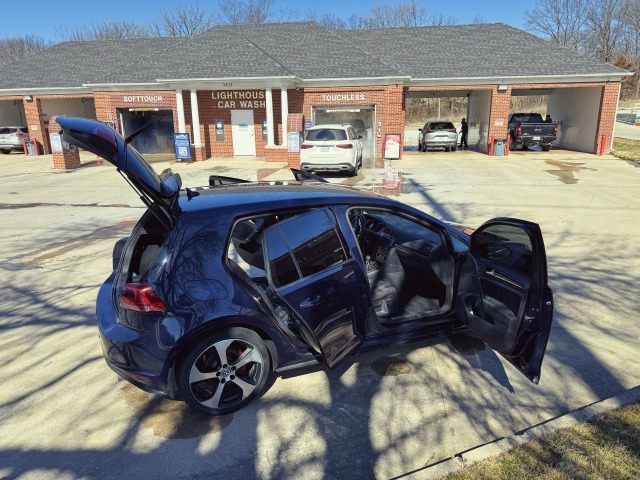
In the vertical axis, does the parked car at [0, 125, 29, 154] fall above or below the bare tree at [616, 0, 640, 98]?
below

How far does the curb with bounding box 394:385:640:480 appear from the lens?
2.61m

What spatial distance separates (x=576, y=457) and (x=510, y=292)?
1037 mm

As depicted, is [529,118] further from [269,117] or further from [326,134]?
[326,134]

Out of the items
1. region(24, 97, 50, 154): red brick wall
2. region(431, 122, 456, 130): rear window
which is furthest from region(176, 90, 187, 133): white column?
region(431, 122, 456, 130): rear window

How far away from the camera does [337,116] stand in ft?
72.6

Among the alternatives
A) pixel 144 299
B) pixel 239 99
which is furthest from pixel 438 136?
pixel 144 299

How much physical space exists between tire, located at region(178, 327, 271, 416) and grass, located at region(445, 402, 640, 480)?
1435 mm

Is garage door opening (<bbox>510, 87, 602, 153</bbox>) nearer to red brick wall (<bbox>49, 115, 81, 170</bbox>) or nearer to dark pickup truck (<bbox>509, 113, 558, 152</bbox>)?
dark pickup truck (<bbox>509, 113, 558, 152</bbox>)

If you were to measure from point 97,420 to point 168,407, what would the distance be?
0.47m

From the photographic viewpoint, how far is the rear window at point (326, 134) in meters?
15.2

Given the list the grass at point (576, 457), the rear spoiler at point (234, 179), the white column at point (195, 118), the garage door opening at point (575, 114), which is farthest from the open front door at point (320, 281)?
the garage door opening at point (575, 114)

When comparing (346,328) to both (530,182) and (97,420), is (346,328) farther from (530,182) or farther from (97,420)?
(530,182)

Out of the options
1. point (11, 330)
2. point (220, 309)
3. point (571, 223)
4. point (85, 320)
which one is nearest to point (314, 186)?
point (220, 309)

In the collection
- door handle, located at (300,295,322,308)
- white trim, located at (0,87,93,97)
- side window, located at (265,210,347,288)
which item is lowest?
door handle, located at (300,295,322,308)
